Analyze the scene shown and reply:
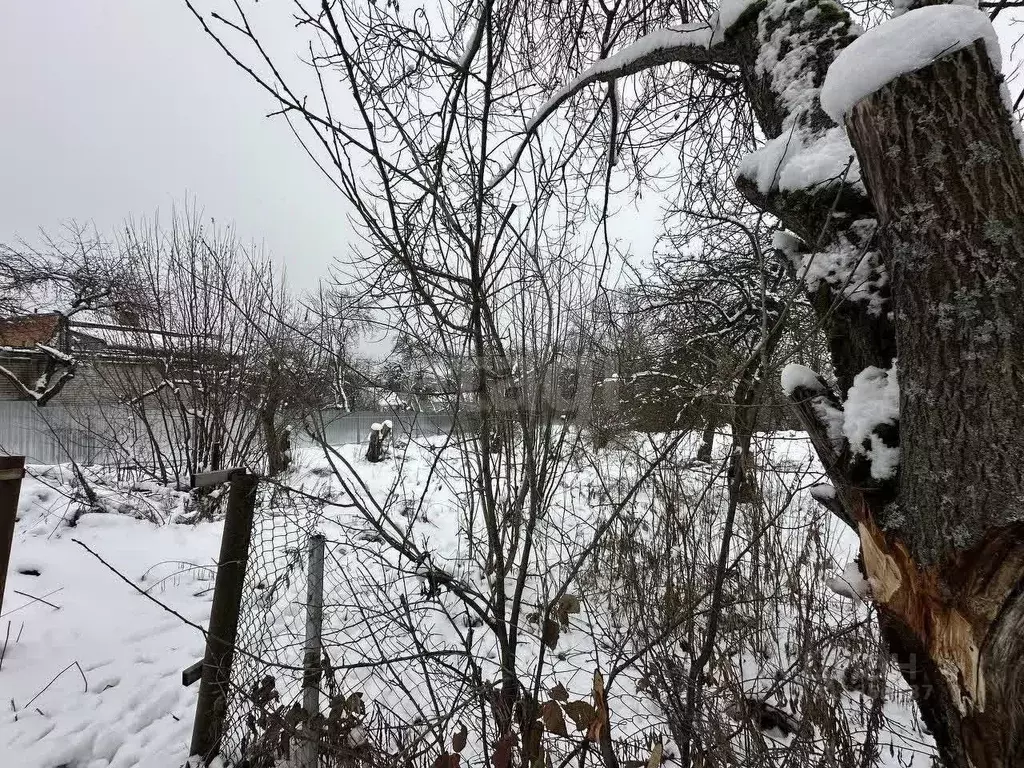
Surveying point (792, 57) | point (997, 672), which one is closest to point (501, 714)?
point (997, 672)

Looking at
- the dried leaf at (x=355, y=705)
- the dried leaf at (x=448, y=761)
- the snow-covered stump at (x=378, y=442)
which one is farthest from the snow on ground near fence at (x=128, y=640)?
the snow-covered stump at (x=378, y=442)

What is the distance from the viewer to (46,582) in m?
3.39

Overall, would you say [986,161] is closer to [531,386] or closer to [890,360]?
[890,360]

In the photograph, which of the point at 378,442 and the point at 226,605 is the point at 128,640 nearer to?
the point at 226,605

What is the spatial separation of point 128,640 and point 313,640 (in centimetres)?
208

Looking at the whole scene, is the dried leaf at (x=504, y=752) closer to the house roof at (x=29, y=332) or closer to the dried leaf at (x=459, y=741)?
the dried leaf at (x=459, y=741)

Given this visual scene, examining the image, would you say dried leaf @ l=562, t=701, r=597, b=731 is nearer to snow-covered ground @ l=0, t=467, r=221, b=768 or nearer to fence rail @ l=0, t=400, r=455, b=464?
fence rail @ l=0, t=400, r=455, b=464

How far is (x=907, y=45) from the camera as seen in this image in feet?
3.05

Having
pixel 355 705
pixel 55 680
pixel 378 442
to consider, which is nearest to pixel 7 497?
pixel 55 680

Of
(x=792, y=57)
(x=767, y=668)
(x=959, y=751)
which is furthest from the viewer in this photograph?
(x=767, y=668)

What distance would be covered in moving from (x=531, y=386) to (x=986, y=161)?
1.21m

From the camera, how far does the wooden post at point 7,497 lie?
1.80 m

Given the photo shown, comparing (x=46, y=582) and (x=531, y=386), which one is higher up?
(x=531, y=386)

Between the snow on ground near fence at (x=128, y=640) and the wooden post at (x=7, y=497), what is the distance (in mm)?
705
